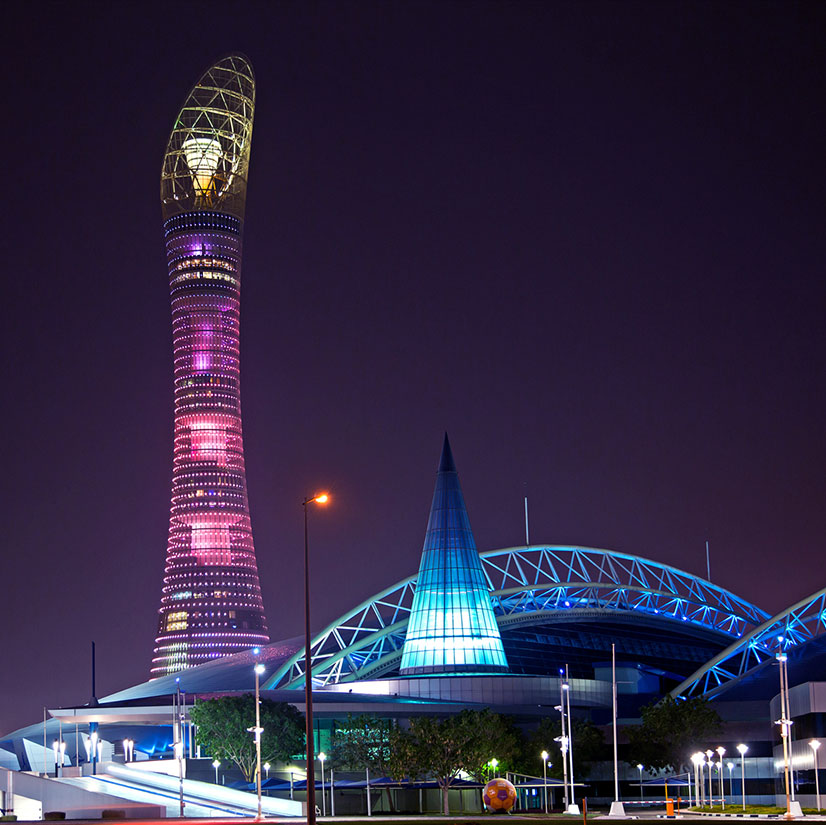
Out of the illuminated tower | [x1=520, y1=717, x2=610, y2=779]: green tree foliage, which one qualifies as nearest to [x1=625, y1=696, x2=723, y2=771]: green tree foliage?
[x1=520, y1=717, x2=610, y2=779]: green tree foliage

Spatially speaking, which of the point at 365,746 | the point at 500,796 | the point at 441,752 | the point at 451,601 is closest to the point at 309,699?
the point at 500,796

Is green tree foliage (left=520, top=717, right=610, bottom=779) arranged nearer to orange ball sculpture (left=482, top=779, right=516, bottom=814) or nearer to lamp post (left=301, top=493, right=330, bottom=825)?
orange ball sculpture (left=482, top=779, right=516, bottom=814)

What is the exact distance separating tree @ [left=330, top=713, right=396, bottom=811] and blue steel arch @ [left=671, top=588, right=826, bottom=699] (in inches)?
1553

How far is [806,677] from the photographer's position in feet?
434

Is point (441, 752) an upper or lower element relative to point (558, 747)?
upper

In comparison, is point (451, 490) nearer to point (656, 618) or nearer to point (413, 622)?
point (413, 622)

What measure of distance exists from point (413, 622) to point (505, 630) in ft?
67.0

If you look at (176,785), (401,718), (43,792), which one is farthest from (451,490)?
(43,792)

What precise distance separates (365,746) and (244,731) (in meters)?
11.3

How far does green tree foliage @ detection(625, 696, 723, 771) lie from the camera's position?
12288 centimetres

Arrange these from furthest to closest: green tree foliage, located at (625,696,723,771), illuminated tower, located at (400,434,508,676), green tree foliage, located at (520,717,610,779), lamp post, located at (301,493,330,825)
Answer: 1. illuminated tower, located at (400,434,508,676)
2. green tree foliage, located at (520,717,610,779)
3. green tree foliage, located at (625,696,723,771)
4. lamp post, located at (301,493,330,825)

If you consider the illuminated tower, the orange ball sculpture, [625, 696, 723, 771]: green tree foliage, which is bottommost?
the orange ball sculpture

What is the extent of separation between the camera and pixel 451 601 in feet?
465

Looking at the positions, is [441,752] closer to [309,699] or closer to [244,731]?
[244,731]
